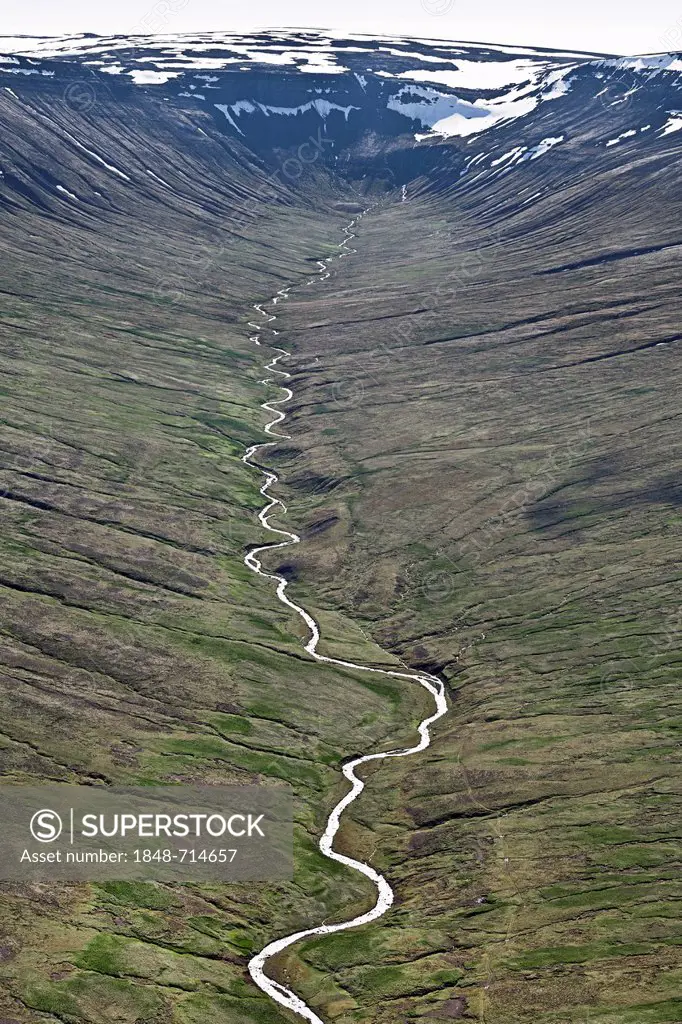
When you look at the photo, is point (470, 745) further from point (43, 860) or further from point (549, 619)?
point (43, 860)

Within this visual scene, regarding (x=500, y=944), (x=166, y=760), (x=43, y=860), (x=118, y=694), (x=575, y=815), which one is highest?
(x=118, y=694)

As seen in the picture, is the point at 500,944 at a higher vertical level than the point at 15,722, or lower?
lower

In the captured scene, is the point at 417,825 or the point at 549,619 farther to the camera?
the point at 549,619

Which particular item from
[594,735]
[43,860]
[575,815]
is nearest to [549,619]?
[594,735]

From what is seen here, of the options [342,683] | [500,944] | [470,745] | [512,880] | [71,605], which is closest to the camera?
[500,944]

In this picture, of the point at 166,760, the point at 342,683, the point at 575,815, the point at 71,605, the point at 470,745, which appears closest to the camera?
the point at 575,815

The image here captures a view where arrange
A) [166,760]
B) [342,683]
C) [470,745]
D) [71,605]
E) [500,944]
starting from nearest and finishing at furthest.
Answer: [500,944]
[166,760]
[470,745]
[342,683]
[71,605]

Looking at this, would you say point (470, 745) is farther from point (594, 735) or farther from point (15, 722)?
point (15, 722)

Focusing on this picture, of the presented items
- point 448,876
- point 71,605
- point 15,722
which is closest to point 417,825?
point 448,876

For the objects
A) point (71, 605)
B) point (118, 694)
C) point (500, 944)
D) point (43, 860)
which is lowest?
point (500, 944)

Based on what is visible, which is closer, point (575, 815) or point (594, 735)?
point (575, 815)
